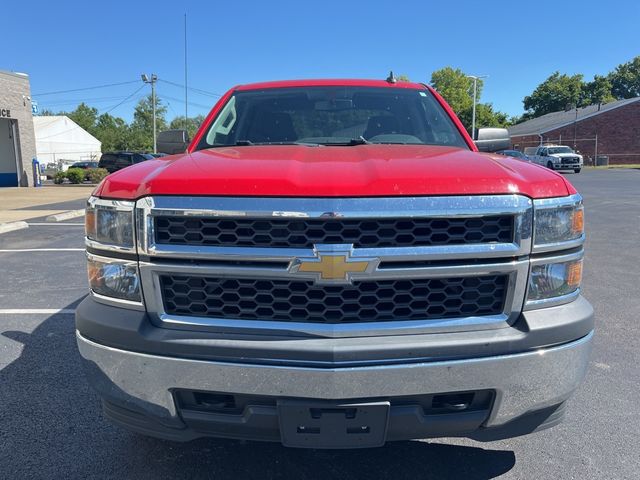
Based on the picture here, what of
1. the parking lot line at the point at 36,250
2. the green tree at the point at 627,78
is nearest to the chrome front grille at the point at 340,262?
the parking lot line at the point at 36,250

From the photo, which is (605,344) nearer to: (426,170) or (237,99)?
(426,170)

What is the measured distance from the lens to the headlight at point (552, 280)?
2.00 metres

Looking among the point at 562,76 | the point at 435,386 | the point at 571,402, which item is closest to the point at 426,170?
the point at 435,386

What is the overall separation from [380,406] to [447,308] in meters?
0.45

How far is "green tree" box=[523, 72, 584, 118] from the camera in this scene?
7462 cm

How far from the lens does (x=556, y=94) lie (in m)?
75.5

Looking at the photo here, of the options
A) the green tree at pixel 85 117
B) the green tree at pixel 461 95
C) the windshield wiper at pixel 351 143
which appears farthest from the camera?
the green tree at pixel 85 117

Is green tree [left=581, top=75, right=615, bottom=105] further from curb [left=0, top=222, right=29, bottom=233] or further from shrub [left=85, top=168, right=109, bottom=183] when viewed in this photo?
curb [left=0, top=222, right=29, bottom=233]

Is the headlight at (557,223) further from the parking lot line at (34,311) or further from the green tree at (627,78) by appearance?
the green tree at (627,78)

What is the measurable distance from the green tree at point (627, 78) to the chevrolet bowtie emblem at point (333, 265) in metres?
97.0

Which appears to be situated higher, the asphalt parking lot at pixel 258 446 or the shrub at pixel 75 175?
the shrub at pixel 75 175

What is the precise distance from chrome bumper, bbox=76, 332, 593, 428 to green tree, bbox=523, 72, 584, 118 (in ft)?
271

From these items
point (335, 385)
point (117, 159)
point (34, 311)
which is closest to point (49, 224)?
point (34, 311)

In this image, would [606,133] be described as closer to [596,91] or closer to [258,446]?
[596,91]
